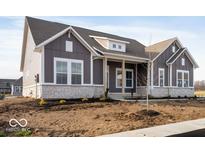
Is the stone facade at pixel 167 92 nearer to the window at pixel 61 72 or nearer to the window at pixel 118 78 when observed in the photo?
the window at pixel 118 78

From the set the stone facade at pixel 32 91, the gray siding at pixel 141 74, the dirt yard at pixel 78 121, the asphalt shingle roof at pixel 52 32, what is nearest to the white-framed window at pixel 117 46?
the asphalt shingle roof at pixel 52 32

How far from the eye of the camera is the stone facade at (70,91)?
14.8 m

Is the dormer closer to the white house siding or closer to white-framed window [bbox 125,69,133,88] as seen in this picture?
white-framed window [bbox 125,69,133,88]

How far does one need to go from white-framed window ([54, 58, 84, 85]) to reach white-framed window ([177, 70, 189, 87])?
1044 centimetres

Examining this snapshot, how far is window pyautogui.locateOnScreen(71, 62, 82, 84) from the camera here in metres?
16.1

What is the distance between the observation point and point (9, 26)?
11.2 metres

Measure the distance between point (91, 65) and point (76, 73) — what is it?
4.24ft

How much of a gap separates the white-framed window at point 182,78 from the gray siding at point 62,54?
985cm

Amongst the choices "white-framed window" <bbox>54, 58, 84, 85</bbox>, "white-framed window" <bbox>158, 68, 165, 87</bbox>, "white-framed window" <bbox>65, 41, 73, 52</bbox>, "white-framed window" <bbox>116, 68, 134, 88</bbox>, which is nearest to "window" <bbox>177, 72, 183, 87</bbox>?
"white-framed window" <bbox>158, 68, 165, 87</bbox>

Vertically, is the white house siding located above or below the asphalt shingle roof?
below
